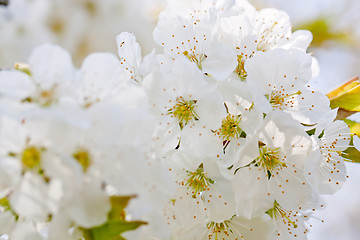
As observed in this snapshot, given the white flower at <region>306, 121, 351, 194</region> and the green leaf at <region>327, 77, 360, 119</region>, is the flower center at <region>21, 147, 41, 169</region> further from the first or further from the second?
the green leaf at <region>327, 77, 360, 119</region>

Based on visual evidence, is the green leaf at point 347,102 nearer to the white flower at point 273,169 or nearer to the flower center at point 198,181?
the white flower at point 273,169

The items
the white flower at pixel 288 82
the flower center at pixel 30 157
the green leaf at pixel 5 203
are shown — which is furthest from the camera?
the white flower at pixel 288 82

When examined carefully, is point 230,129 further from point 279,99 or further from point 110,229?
point 110,229

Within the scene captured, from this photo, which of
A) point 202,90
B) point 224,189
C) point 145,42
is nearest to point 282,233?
point 224,189

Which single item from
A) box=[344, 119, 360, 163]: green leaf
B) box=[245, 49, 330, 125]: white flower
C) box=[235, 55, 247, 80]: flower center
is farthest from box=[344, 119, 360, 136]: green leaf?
box=[235, 55, 247, 80]: flower center

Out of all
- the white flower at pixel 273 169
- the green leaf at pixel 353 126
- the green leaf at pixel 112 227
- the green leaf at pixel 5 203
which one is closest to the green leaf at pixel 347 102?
the green leaf at pixel 353 126

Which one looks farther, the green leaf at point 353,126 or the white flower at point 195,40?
the green leaf at point 353,126

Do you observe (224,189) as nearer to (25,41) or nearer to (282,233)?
(282,233)
